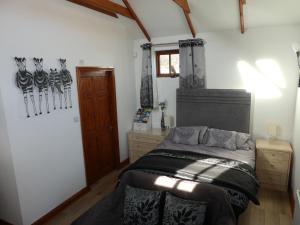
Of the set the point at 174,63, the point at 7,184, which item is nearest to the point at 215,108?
the point at 174,63

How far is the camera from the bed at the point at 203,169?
2162 millimetres

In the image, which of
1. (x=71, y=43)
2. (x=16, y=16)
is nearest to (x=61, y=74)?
(x=71, y=43)

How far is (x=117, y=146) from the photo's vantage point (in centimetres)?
439

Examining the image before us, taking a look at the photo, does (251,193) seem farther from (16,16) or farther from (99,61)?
(16,16)

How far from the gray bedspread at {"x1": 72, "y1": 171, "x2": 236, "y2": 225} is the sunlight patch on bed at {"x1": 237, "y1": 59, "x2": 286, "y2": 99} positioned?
7.36 ft

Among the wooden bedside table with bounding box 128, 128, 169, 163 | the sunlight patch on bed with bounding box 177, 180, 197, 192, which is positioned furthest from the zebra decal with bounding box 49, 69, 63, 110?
the sunlight patch on bed with bounding box 177, 180, 197, 192

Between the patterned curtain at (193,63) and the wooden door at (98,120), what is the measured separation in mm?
1310

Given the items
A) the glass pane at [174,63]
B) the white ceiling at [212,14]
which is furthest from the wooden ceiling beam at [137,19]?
the glass pane at [174,63]

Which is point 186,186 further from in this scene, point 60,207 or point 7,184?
point 7,184

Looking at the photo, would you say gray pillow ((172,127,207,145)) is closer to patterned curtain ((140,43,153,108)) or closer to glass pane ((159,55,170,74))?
patterned curtain ((140,43,153,108))

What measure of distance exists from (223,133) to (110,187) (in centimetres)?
206

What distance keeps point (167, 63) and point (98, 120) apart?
175 centimetres

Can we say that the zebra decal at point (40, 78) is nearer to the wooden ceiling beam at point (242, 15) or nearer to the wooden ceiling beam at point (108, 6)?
the wooden ceiling beam at point (108, 6)

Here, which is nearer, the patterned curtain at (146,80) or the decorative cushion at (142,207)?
the decorative cushion at (142,207)
